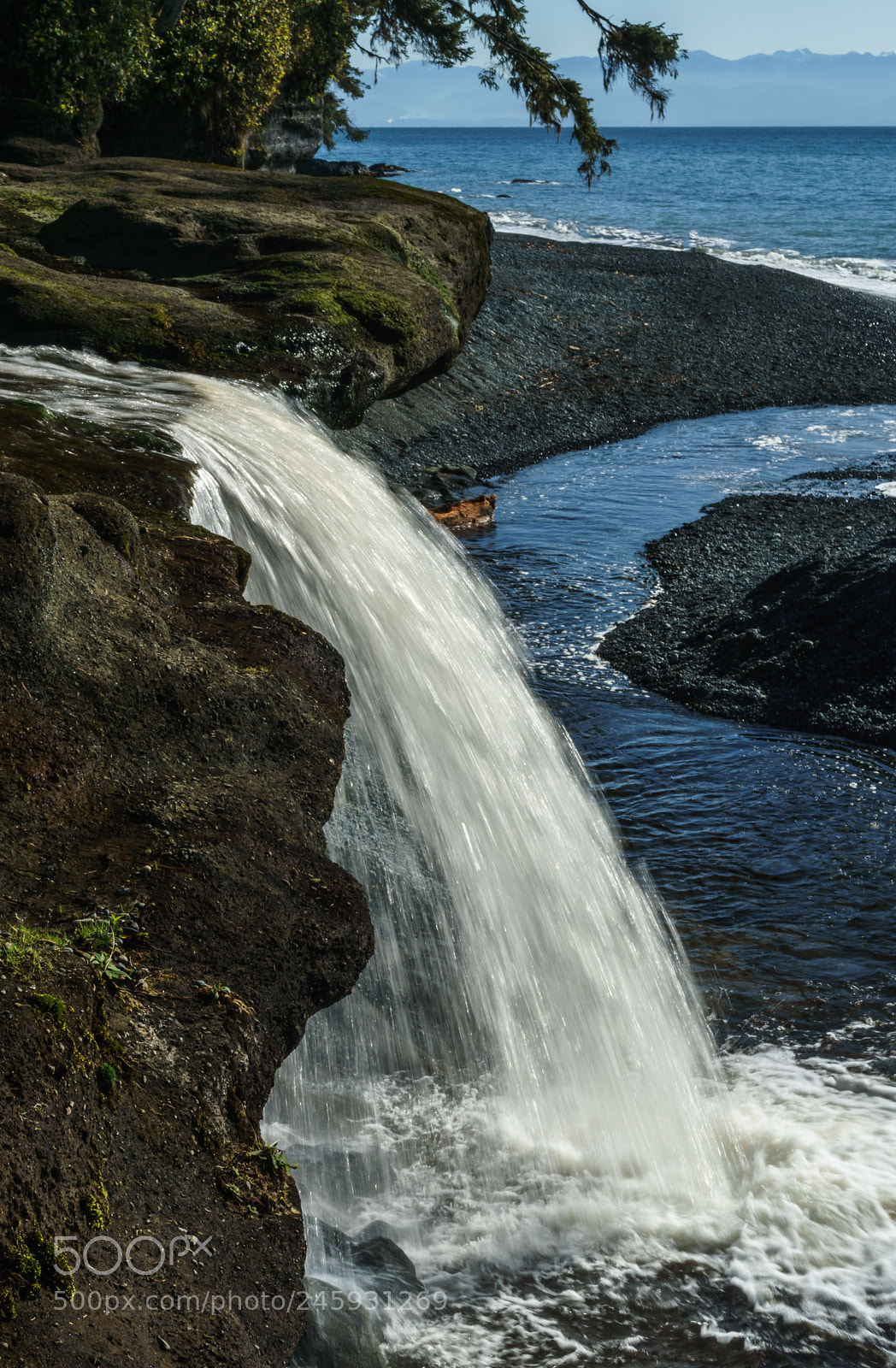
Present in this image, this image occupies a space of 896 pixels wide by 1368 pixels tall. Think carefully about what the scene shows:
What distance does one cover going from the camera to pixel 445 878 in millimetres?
5648

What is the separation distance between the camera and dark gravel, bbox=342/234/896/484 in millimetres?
16375

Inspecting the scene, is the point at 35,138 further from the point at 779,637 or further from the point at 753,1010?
the point at 753,1010

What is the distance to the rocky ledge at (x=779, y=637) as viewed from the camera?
27.5 ft

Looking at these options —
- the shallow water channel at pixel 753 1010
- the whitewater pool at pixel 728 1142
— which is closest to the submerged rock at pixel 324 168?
the shallow water channel at pixel 753 1010

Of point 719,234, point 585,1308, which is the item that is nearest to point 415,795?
point 585,1308

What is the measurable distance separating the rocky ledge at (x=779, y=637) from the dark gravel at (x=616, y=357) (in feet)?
16.2

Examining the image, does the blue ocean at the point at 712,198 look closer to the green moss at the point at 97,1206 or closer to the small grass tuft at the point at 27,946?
the small grass tuft at the point at 27,946

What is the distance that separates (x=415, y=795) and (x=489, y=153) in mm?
129800

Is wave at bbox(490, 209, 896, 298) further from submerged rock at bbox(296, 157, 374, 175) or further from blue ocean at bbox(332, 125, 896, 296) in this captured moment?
submerged rock at bbox(296, 157, 374, 175)

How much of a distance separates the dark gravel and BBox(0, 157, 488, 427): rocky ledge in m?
3.20

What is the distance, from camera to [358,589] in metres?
6.05

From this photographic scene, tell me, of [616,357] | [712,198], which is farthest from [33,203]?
[712,198]

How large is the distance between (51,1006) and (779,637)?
7.96 m

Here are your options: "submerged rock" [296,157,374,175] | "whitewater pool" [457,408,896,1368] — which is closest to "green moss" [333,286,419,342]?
"whitewater pool" [457,408,896,1368]
